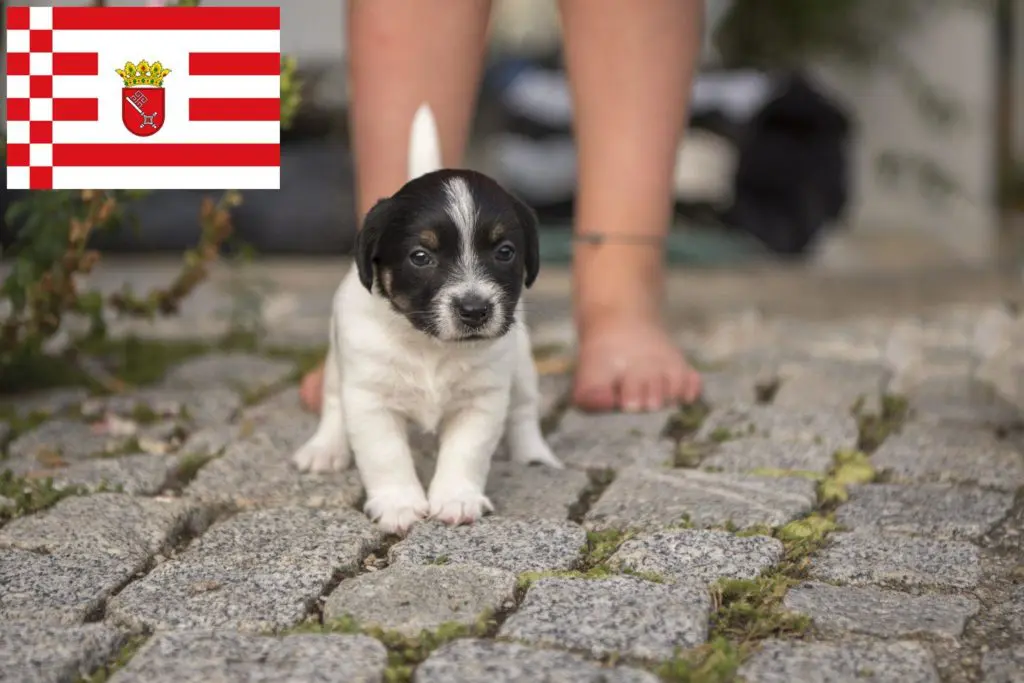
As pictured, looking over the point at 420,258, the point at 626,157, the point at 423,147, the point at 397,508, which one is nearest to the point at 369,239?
the point at 420,258

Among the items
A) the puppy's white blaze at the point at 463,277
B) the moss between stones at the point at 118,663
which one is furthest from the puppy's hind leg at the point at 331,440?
the moss between stones at the point at 118,663

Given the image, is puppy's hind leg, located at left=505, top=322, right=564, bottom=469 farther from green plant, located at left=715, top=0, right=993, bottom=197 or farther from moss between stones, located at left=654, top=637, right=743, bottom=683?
green plant, located at left=715, top=0, right=993, bottom=197

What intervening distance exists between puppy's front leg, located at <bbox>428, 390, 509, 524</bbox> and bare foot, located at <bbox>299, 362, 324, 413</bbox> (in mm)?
651

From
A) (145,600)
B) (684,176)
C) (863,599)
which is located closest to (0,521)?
(145,600)

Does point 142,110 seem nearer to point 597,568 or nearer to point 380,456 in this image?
point 380,456

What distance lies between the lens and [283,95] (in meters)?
3.05

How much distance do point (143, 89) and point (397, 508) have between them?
0.95 metres

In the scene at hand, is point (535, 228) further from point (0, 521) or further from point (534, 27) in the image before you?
point (534, 27)

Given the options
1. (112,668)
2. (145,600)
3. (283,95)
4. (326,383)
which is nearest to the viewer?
(112,668)

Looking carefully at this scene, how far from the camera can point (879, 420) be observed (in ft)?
10.2

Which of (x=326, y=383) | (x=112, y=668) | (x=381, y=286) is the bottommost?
(x=112, y=668)

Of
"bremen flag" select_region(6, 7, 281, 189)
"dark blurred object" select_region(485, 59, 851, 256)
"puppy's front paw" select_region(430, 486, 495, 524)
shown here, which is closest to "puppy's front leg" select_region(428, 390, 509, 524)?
"puppy's front paw" select_region(430, 486, 495, 524)

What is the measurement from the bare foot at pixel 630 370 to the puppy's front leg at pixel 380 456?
78cm

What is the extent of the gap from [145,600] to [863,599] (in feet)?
3.42
